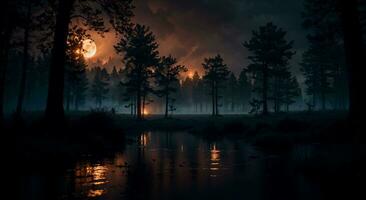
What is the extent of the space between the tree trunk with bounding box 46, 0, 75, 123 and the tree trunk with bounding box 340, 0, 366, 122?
600 inches

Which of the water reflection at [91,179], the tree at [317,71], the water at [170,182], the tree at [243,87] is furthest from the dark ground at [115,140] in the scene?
the tree at [243,87]

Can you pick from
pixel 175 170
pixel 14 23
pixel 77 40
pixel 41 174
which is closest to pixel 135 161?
pixel 175 170

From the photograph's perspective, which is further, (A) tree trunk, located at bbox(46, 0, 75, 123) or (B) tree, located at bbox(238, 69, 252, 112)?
(B) tree, located at bbox(238, 69, 252, 112)

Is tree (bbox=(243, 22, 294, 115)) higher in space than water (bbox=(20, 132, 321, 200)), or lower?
higher

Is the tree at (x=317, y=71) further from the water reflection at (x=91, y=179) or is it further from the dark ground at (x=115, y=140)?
the water reflection at (x=91, y=179)

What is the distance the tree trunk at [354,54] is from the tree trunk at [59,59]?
50.0 ft

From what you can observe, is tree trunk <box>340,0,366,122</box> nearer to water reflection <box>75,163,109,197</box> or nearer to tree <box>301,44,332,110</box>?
water reflection <box>75,163,109,197</box>

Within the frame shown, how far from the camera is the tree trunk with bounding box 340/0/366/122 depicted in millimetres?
15992

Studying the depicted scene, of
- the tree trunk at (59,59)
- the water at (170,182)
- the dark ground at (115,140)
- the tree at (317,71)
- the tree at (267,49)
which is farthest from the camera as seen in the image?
the tree at (317,71)

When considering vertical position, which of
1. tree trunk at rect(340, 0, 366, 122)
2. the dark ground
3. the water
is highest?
tree trunk at rect(340, 0, 366, 122)

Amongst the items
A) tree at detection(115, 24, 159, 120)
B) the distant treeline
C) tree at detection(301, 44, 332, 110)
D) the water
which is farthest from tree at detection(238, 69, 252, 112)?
the water

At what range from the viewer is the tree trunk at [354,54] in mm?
15992

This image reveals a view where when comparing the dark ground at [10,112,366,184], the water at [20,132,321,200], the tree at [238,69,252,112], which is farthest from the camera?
the tree at [238,69,252,112]

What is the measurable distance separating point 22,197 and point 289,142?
→ 2046cm
